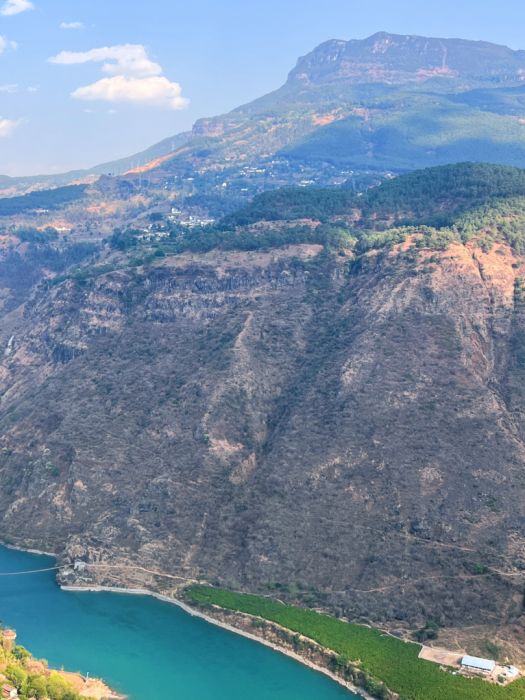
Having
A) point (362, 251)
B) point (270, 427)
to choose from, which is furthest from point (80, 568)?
point (362, 251)

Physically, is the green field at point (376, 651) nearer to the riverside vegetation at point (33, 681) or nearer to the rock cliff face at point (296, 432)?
the rock cliff face at point (296, 432)

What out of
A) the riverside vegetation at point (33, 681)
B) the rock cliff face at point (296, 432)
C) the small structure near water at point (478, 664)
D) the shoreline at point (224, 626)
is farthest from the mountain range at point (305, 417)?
the riverside vegetation at point (33, 681)

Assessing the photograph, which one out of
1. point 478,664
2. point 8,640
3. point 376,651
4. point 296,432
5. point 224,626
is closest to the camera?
point 478,664

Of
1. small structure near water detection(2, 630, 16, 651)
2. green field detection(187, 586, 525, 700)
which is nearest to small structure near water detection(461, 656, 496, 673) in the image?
green field detection(187, 586, 525, 700)

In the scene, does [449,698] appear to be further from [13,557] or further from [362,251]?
[362,251]

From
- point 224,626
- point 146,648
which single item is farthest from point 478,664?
point 146,648

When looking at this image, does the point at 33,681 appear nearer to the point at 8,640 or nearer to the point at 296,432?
the point at 8,640

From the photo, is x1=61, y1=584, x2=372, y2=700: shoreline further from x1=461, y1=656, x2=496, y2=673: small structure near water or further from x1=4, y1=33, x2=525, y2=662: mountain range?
x1=461, y1=656, x2=496, y2=673: small structure near water
